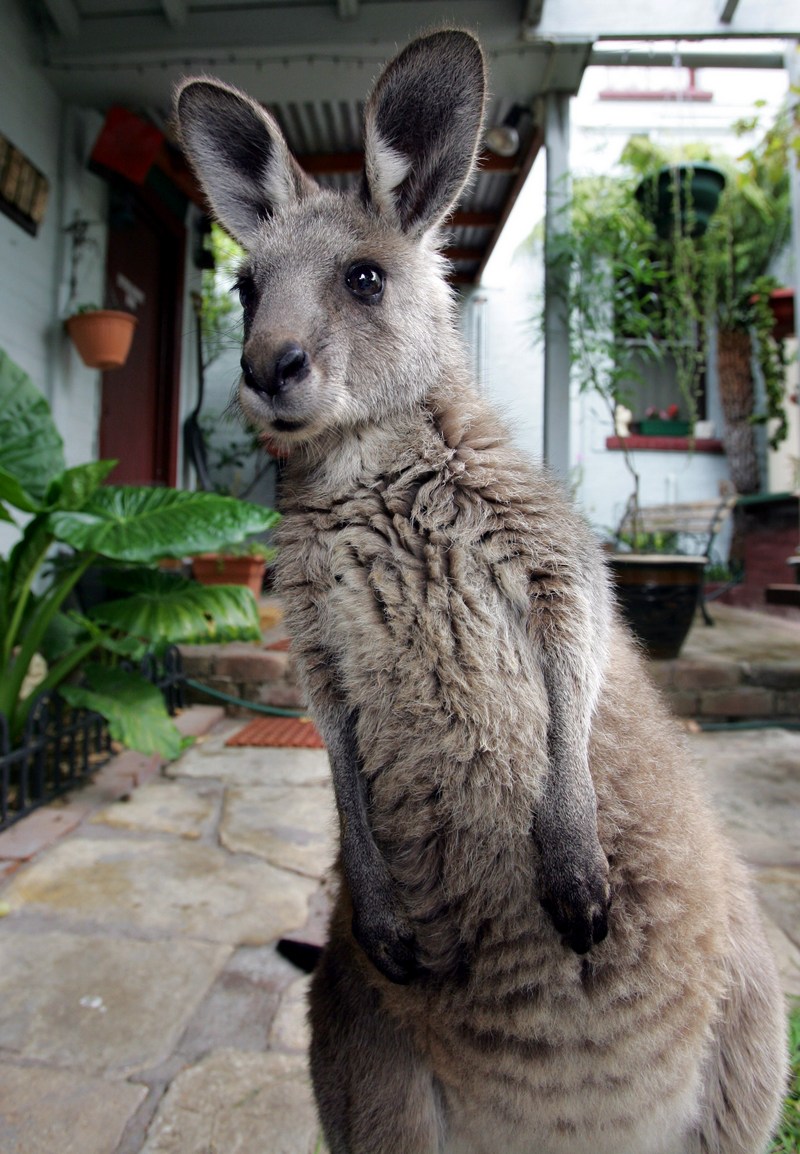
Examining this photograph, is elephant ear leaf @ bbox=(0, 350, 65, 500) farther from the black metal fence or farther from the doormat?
the doormat

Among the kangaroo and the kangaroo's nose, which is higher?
the kangaroo's nose

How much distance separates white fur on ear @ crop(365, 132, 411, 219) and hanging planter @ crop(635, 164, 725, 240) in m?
5.31

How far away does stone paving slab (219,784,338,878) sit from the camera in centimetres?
277

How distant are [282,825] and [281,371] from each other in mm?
2268

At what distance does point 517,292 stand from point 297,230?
347 inches

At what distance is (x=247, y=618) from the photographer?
11.2ft

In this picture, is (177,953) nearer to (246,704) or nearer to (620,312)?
(246,704)

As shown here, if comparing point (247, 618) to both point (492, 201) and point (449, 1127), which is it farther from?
point (492, 201)

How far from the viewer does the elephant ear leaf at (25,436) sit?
322 centimetres

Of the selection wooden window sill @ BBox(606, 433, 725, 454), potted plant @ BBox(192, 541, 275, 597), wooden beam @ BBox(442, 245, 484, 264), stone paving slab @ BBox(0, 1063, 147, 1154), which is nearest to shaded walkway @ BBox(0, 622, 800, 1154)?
stone paving slab @ BBox(0, 1063, 147, 1154)

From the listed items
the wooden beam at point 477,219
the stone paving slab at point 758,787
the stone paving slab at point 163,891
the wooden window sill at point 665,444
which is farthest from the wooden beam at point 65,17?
the wooden window sill at point 665,444

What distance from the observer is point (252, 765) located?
379 cm

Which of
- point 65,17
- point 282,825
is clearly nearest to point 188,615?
point 282,825

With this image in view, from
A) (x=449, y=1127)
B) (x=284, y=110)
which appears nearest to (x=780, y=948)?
(x=449, y=1127)
